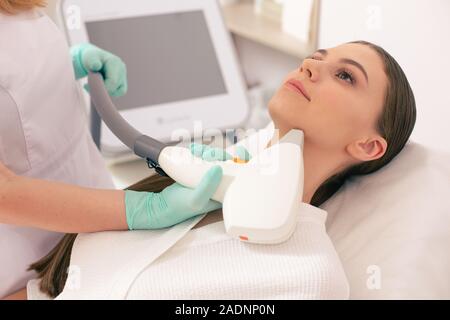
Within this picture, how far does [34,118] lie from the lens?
2.89 feet

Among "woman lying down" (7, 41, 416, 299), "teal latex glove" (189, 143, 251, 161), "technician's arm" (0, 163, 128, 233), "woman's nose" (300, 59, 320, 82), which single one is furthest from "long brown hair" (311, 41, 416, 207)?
"technician's arm" (0, 163, 128, 233)

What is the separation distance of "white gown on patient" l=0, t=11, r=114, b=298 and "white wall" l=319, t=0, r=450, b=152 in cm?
68

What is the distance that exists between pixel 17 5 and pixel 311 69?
54 cm

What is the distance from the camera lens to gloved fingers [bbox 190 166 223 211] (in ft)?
2.40

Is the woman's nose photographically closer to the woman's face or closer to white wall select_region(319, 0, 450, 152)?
the woman's face

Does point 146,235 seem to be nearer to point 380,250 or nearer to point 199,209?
point 199,209

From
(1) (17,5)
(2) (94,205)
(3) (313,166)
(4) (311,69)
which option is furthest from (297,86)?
(1) (17,5)

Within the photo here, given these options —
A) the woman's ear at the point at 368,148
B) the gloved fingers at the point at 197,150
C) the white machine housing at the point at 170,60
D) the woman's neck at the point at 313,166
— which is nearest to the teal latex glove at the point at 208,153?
the gloved fingers at the point at 197,150

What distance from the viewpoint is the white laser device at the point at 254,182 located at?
0.71 metres

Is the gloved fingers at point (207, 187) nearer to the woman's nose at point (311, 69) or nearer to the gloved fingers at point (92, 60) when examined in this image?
the woman's nose at point (311, 69)

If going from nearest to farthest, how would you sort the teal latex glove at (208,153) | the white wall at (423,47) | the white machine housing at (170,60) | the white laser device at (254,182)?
1. the white laser device at (254,182)
2. the teal latex glove at (208,153)
3. the white wall at (423,47)
4. the white machine housing at (170,60)

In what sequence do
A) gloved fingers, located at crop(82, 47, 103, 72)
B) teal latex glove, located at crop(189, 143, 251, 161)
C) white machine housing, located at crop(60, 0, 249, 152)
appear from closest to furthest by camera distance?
teal latex glove, located at crop(189, 143, 251, 161) < gloved fingers, located at crop(82, 47, 103, 72) < white machine housing, located at crop(60, 0, 249, 152)
